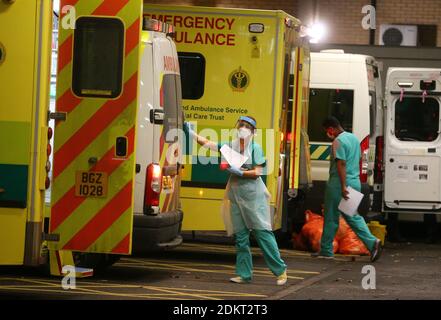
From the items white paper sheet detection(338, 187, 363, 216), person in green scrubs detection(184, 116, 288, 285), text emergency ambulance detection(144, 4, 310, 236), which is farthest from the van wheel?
white paper sheet detection(338, 187, 363, 216)

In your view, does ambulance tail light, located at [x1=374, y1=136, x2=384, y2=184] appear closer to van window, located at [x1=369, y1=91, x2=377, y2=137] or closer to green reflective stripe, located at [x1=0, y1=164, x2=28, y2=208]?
van window, located at [x1=369, y1=91, x2=377, y2=137]

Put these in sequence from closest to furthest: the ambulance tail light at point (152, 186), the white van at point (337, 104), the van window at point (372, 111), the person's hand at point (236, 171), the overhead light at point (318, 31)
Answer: the ambulance tail light at point (152, 186), the person's hand at point (236, 171), the white van at point (337, 104), the van window at point (372, 111), the overhead light at point (318, 31)

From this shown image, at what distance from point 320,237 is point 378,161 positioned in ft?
7.93

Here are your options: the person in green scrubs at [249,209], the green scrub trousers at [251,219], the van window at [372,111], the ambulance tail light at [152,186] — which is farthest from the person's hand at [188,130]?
A: the van window at [372,111]

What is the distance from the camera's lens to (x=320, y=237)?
16984mm

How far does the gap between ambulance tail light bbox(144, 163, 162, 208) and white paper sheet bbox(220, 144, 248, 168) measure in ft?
2.85

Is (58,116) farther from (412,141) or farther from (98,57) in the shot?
(412,141)

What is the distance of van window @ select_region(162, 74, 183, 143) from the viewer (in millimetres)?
12688

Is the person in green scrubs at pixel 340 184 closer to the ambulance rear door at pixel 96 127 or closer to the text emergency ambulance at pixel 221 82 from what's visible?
the text emergency ambulance at pixel 221 82

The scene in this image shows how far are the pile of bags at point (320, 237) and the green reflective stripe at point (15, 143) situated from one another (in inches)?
301

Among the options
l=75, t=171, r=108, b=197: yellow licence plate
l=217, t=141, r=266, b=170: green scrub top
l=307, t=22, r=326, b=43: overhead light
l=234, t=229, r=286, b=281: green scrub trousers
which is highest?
→ l=307, t=22, r=326, b=43: overhead light

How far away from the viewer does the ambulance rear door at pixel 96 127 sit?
435 inches

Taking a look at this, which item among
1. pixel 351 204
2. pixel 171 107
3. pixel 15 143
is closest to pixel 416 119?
pixel 351 204

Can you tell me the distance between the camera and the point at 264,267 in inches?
588
